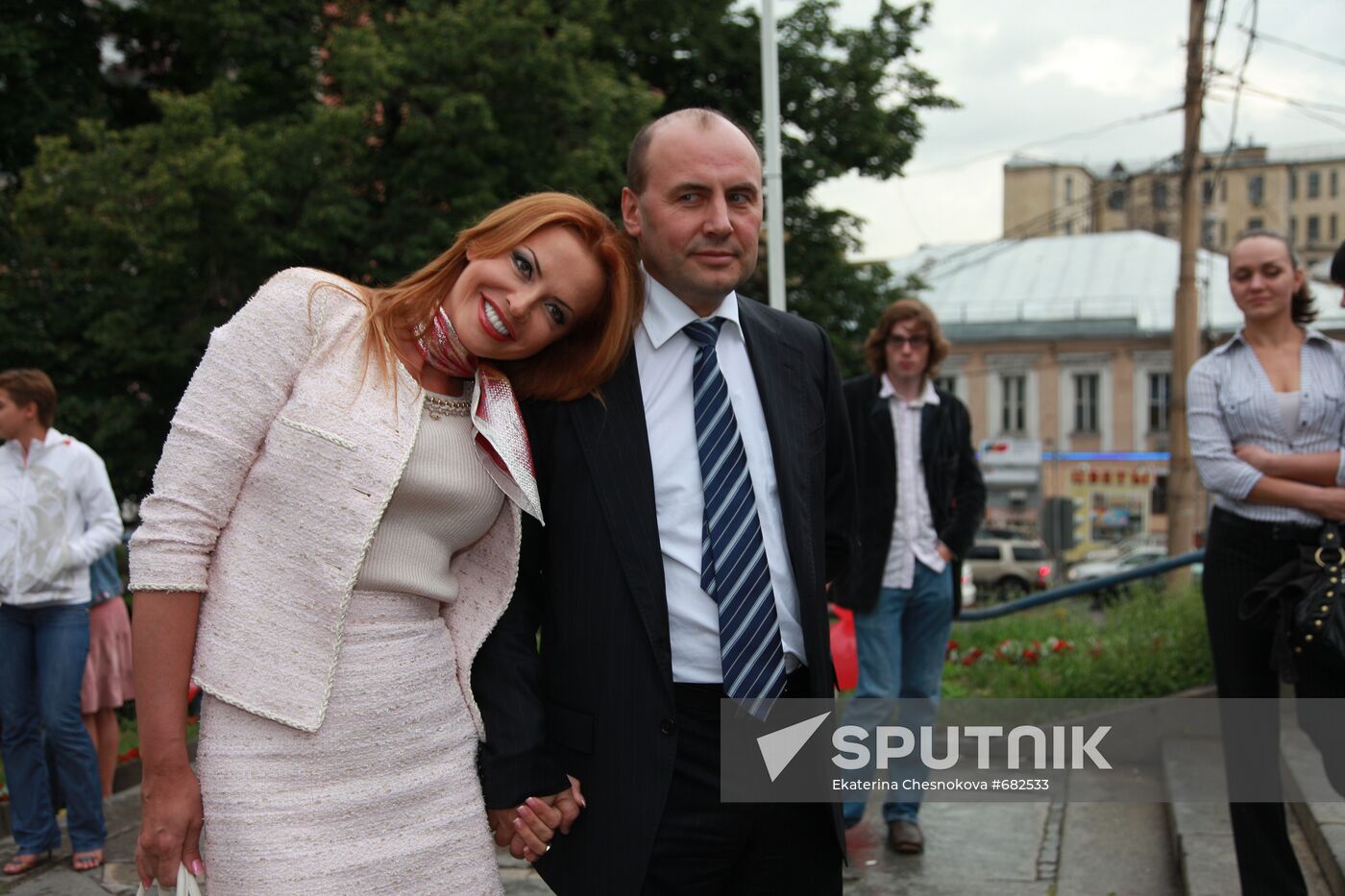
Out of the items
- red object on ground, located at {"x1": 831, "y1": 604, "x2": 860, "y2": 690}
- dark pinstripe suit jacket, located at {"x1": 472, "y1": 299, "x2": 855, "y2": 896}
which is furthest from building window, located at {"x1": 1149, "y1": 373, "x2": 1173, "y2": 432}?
dark pinstripe suit jacket, located at {"x1": 472, "y1": 299, "x2": 855, "y2": 896}

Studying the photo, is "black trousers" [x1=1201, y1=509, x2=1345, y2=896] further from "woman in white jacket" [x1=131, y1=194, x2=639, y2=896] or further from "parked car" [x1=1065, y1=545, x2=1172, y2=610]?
"parked car" [x1=1065, y1=545, x2=1172, y2=610]

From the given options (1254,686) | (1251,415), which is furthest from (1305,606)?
(1251,415)

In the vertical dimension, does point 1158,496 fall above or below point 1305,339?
below

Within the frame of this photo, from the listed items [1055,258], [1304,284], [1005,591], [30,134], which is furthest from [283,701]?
[1055,258]

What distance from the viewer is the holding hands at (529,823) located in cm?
230

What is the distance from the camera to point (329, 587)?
6.81ft

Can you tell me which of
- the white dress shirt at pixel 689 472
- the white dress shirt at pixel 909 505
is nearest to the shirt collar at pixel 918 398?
the white dress shirt at pixel 909 505

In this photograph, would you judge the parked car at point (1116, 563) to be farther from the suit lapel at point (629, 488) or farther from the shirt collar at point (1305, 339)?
the suit lapel at point (629, 488)

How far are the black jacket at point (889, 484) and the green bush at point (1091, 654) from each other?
1931mm

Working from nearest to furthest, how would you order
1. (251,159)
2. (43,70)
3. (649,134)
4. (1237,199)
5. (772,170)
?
1. (649,134)
2. (772,170)
3. (251,159)
4. (43,70)
5. (1237,199)

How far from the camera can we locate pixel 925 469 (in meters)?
5.28

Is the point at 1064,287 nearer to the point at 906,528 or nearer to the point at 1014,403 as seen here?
the point at 1014,403

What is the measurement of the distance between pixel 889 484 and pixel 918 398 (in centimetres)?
43

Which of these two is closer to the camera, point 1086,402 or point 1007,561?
point 1007,561
